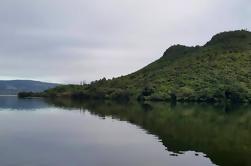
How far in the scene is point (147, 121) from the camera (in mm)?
101438

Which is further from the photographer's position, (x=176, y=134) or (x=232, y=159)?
(x=176, y=134)

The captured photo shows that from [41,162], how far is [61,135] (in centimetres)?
2522

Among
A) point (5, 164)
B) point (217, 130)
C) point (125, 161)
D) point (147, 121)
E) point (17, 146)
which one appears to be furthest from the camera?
point (147, 121)

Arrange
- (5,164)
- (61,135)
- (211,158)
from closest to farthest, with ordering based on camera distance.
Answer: (5,164) → (211,158) → (61,135)

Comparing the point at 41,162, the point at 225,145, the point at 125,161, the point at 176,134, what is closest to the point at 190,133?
the point at 176,134

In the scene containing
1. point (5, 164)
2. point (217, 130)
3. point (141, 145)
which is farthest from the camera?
point (217, 130)

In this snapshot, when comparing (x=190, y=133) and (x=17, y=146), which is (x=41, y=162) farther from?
(x=190, y=133)

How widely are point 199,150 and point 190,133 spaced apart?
19084mm

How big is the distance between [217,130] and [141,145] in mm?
27679

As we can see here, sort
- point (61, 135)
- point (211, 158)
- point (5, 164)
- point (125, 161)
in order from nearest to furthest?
point (5, 164), point (125, 161), point (211, 158), point (61, 135)

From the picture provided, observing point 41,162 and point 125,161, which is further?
point 125,161

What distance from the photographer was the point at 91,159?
49.7 meters

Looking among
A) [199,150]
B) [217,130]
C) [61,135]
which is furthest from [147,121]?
[199,150]

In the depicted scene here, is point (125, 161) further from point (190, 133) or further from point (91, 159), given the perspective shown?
point (190, 133)
